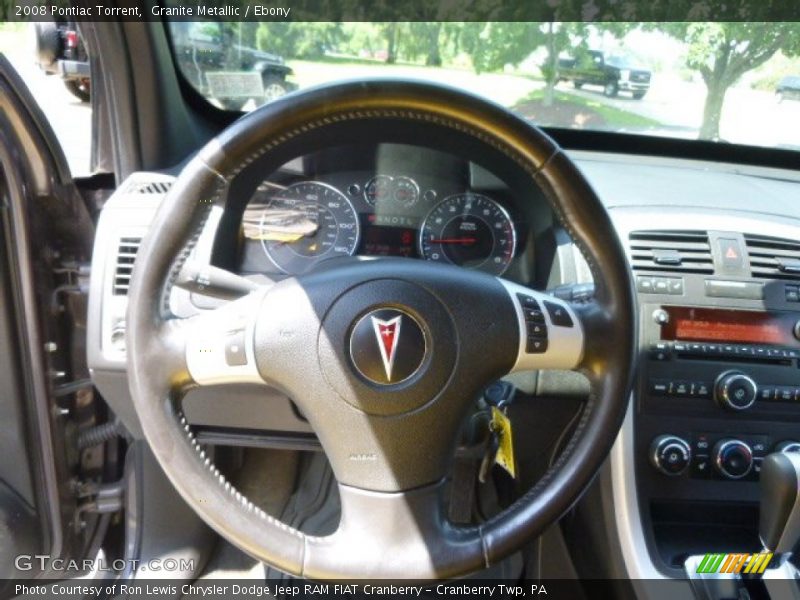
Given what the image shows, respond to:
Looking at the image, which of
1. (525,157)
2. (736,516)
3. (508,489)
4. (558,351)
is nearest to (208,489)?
(558,351)

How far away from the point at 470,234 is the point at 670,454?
2.04 feet

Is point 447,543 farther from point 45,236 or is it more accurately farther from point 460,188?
point 45,236

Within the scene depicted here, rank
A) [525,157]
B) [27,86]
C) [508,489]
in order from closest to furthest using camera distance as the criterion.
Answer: [525,157] → [27,86] → [508,489]

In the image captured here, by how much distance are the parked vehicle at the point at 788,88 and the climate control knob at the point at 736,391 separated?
2.34 ft

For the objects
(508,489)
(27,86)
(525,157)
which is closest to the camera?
(525,157)

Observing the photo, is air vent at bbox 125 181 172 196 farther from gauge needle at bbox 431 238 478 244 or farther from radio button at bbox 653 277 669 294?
radio button at bbox 653 277 669 294

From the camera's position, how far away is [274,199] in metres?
1.72

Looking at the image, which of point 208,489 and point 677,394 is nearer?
point 208,489

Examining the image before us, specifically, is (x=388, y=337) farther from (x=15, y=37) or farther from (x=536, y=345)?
(x=15, y=37)

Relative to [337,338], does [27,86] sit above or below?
above

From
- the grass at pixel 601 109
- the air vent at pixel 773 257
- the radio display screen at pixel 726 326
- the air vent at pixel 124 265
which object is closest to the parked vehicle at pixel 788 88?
the grass at pixel 601 109

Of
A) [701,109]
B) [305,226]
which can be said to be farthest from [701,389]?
[305,226]

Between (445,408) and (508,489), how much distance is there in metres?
0.77

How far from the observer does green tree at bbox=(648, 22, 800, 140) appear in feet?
5.81
